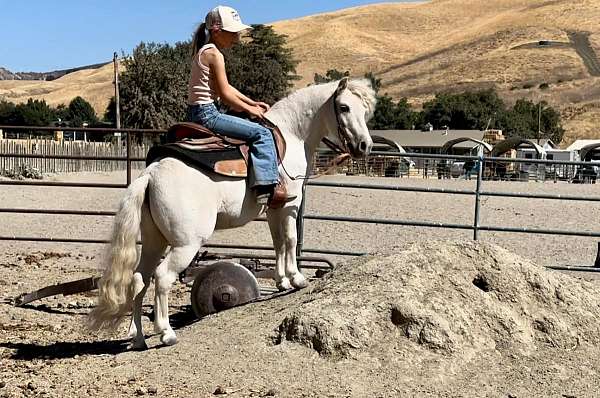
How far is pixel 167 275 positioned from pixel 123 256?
0.95 feet

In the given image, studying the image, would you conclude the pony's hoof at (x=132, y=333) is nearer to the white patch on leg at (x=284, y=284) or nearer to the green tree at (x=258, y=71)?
the white patch on leg at (x=284, y=284)

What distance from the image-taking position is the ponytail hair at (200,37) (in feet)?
16.8

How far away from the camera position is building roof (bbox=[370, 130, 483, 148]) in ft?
170

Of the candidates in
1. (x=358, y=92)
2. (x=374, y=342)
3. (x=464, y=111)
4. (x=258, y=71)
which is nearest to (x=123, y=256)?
(x=374, y=342)

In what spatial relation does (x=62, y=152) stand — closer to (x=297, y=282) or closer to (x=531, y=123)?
(x=297, y=282)

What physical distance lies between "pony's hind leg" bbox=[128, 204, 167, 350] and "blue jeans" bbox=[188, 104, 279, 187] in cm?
70

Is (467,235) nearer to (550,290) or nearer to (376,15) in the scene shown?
(550,290)

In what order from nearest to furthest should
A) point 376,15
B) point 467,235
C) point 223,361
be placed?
point 223,361 → point 467,235 → point 376,15

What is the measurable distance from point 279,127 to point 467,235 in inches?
311

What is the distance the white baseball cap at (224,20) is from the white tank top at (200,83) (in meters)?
0.14

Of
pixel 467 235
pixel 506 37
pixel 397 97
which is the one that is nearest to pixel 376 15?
pixel 506 37

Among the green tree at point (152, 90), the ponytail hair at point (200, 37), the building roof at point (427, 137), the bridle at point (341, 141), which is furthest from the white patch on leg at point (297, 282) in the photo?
the building roof at point (427, 137)

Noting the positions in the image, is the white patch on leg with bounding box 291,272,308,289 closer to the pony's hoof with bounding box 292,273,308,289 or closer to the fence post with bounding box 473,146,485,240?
the pony's hoof with bounding box 292,273,308,289

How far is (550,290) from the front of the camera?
5.15 m
